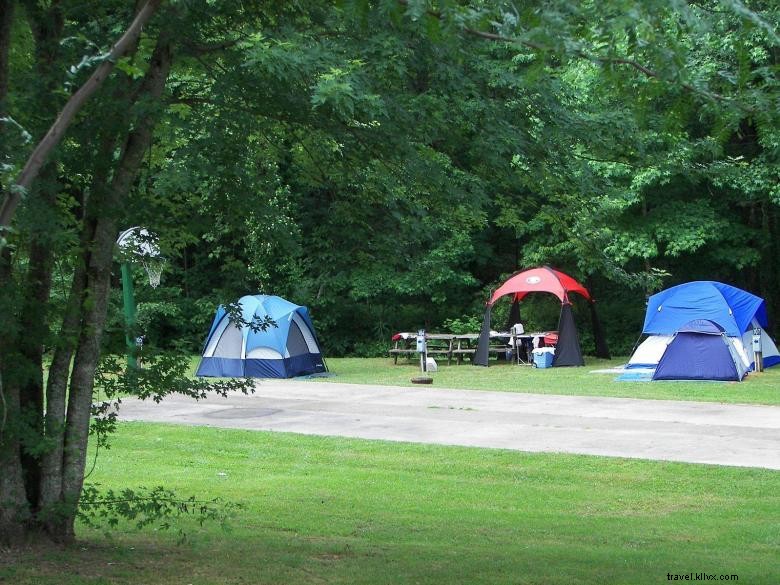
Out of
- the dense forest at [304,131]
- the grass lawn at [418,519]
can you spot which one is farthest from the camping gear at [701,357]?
the dense forest at [304,131]

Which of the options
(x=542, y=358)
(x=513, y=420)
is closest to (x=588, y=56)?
(x=513, y=420)

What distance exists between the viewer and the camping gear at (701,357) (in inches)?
746

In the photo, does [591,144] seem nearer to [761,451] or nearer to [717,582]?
[717,582]

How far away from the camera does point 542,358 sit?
22.9 m

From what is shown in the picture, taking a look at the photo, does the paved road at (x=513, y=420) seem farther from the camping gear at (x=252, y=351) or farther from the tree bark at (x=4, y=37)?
the tree bark at (x=4, y=37)

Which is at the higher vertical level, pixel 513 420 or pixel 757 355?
pixel 757 355

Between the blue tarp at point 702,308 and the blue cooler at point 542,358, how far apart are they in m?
2.59

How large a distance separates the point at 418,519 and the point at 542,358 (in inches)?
594

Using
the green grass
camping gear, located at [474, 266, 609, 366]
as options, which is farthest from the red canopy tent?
the green grass

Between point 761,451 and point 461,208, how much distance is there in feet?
18.2

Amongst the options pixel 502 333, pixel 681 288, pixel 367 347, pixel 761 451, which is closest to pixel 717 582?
pixel 761 451

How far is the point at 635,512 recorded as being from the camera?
8.65 metres

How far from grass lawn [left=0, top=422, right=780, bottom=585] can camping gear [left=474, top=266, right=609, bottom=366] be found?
11.6m

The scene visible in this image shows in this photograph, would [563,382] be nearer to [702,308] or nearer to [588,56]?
[702,308]
